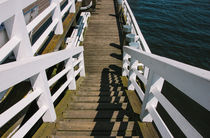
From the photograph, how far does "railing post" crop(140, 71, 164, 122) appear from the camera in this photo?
179 cm

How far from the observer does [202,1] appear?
65.7 feet

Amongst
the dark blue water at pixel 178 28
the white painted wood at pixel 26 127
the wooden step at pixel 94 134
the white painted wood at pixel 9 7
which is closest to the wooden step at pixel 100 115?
the wooden step at pixel 94 134

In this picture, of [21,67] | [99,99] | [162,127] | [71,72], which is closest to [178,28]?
[99,99]

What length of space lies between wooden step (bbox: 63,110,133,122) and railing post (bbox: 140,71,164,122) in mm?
341

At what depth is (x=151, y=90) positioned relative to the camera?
1.85 meters

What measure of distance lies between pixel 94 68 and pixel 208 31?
→ 40.4ft

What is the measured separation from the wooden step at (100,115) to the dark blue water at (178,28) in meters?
9.63

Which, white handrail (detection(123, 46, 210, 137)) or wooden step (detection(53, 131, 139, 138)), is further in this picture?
wooden step (detection(53, 131, 139, 138))

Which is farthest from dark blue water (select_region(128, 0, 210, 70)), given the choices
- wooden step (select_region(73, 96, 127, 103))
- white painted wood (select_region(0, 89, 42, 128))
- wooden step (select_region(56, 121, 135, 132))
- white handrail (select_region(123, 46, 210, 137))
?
white painted wood (select_region(0, 89, 42, 128))

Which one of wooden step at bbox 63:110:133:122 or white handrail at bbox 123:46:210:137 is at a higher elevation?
white handrail at bbox 123:46:210:137

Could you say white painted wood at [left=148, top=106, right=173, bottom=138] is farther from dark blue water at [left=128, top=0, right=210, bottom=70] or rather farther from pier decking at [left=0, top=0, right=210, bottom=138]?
dark blue water at [left=128, top=0, right=210, bottom=70]

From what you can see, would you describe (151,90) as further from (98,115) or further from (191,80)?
(98,115)

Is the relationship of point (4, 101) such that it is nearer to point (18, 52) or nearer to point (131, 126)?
point (18, 52)

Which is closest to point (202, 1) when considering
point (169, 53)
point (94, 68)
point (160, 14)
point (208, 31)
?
point (160, 14)
